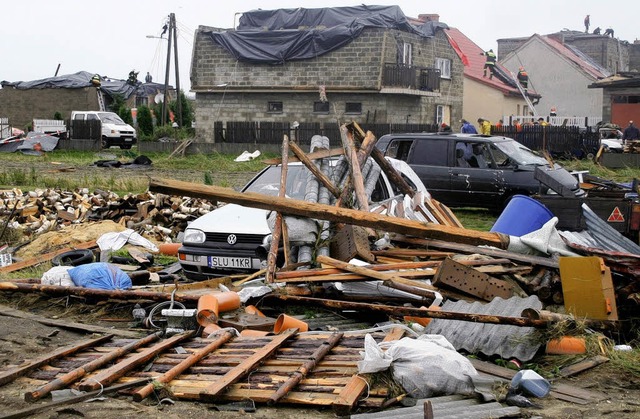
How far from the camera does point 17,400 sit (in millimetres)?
6195

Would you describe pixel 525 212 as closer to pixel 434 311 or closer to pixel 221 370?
pixel 434 311

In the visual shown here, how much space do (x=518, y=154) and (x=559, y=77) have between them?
146 feet

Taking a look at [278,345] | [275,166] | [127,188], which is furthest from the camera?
[127,188]

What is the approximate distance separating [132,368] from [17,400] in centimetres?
90

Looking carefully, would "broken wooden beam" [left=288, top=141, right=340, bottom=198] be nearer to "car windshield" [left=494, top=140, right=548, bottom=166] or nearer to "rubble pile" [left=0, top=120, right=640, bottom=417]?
"rubble pile" [left=0, top=120, right=640, bottom=417]

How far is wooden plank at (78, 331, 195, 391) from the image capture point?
623cm

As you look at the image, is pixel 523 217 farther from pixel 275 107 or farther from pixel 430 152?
pixel 275 107

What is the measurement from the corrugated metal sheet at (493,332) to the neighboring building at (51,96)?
51.8 meters

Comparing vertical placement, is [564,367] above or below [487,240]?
below

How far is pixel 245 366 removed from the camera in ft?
21.2

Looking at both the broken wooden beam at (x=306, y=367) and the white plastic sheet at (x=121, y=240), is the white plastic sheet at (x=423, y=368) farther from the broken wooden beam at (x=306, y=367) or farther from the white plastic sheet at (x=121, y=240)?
the white plastic sheet at (x=121, y=240)

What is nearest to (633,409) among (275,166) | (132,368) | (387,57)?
(132,368)

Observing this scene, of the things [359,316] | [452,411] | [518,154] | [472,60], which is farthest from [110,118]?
[452,411]

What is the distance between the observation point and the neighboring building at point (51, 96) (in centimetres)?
5694
